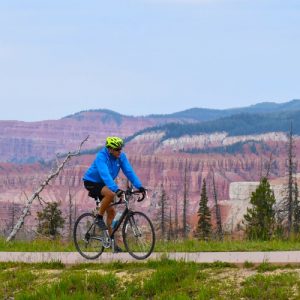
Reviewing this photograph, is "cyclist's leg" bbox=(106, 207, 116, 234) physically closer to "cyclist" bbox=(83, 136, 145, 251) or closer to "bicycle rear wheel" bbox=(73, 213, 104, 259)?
"cyclist" bbox=(83, 136, 145, 251)

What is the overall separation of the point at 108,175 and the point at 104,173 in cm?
8

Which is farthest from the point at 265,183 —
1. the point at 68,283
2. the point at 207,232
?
the point at 68,283

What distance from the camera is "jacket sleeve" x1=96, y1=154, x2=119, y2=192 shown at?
453 inches

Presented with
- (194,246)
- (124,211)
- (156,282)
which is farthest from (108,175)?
(194,246)

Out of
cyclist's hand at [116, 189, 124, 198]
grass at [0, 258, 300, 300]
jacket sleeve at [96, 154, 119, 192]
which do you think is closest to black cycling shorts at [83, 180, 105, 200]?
jacket sleeve at [96, 154, 119, 192]

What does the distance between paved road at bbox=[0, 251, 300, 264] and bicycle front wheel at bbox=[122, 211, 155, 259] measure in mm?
163

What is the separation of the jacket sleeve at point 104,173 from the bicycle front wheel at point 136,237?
59 centimetres

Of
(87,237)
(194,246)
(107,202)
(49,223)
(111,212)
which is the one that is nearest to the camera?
(107,202)

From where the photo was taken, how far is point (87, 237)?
1270 cm

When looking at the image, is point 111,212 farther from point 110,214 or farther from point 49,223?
point 49,223

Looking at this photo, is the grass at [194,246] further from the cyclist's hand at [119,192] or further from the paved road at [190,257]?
the cyclist's hand at [119,192]

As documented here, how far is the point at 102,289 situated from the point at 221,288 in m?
1.66

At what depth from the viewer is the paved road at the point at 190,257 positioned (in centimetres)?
1081

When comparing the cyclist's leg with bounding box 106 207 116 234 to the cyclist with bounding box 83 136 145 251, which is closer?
the cyclist with bounding box 83 136 145 251
